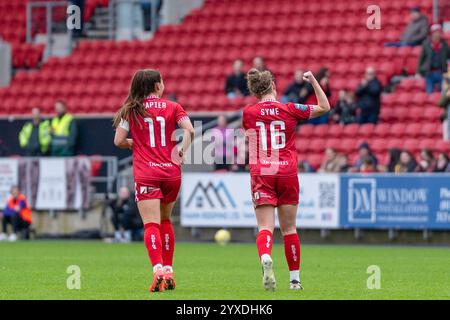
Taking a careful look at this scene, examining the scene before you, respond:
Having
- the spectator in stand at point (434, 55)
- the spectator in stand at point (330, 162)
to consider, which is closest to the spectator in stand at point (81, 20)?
the spectator in stand at point (330, 162)

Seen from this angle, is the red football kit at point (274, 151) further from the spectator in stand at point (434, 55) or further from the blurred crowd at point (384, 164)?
the spectator in stand at point (434, 55)

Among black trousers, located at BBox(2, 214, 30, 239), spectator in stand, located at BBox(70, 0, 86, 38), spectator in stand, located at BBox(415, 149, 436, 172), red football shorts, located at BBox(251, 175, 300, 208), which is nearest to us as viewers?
red football shorts, located at BBox(251, 175, 300, 208)

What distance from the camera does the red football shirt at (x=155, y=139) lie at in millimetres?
12125

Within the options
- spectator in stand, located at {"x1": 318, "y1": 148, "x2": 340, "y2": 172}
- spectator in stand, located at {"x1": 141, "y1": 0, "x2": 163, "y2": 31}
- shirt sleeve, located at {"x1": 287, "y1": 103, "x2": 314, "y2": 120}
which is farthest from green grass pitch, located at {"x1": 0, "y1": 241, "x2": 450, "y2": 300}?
spectator in stand, located at {"x1": 141, "y1": 0, "x2": 163, "y2": 31}

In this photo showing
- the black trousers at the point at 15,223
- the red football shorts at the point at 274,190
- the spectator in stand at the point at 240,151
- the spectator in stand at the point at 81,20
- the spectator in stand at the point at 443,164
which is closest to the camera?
the red football shorts at the point at 274,190

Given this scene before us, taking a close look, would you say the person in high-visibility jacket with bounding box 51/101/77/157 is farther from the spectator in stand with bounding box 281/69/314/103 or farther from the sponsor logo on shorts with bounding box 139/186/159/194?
the sponsor logo on shorts with bounding box 139/186/159/194

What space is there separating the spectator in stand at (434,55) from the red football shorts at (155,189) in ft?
48.9

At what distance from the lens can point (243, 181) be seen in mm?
25031

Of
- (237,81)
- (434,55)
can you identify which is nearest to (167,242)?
(434,55)

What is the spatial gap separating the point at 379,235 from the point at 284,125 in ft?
40.0

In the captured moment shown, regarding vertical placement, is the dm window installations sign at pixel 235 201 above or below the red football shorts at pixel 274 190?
below

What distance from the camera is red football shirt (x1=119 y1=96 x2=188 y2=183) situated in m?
12.1

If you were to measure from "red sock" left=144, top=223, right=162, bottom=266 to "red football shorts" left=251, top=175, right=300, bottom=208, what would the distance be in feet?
3.30
